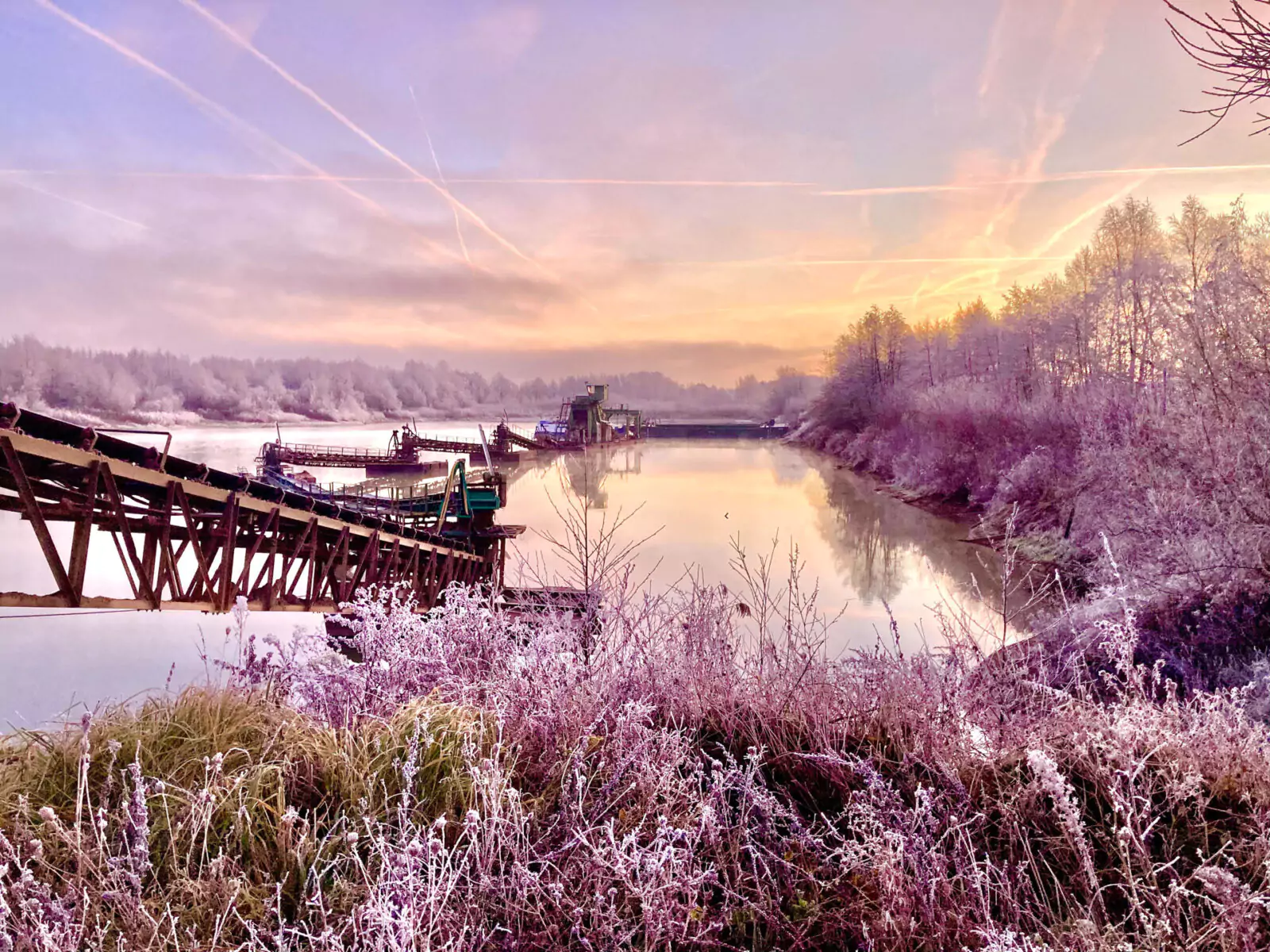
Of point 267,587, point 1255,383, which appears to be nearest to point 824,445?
point 1255,383

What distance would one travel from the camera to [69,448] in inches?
309

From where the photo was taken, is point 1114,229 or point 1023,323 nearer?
point 1114,229

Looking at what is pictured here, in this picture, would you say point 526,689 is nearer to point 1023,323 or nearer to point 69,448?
point 69,448

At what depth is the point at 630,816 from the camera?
3.37 metres

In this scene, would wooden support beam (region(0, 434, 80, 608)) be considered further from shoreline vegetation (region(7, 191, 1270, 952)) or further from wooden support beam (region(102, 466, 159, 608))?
shoreline vegetation (region(7, 191, 1270, 952))

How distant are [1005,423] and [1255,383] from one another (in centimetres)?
1816

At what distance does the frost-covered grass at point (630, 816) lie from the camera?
2664 mm

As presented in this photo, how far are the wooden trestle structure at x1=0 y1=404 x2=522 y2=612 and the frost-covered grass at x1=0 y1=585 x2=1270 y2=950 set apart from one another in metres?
4.94

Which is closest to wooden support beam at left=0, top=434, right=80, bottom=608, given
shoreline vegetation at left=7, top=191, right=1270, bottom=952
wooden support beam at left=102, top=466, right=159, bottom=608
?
wooden support beam at left=102, top=466, right=159, bottom=608

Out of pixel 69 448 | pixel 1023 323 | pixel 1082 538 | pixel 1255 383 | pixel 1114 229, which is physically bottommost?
pixel 1082 538

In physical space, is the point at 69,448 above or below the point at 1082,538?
above

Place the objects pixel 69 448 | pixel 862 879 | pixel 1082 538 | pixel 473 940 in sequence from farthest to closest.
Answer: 1. pixel 1082 538
2. pixel 69 448
3. pixel 862 879
4. pixel 473 940

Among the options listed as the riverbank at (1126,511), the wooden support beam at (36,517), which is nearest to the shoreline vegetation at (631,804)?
the riverbank at (1126,511)

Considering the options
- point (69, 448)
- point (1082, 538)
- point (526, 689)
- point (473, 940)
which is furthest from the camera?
point (1082, 538)
